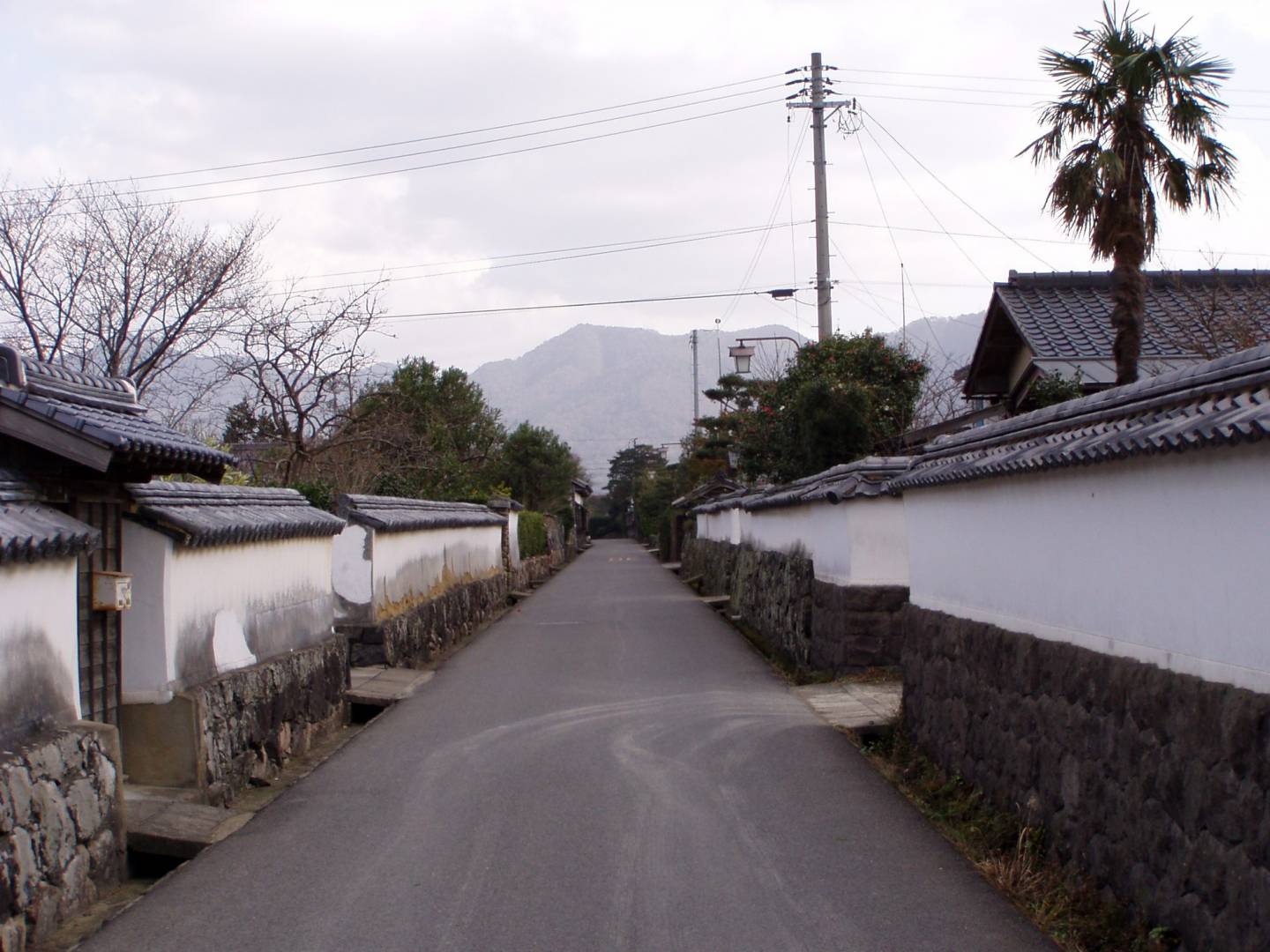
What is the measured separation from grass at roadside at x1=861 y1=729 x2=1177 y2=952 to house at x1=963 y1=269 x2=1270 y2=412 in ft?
32.8

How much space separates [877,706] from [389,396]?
17006 millimetres

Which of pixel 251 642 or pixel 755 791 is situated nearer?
pixel 755 791

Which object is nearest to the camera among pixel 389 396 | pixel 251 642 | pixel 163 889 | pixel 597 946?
pixel 597 946

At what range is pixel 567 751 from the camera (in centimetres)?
1081

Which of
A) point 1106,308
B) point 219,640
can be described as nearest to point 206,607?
point 219,640

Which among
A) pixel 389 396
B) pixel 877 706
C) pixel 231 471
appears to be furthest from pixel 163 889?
pixel 389 396

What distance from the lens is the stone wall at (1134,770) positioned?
185 inches

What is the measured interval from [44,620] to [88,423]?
4.10 feet

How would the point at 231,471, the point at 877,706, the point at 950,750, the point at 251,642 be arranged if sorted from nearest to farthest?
the point at 950,750 → the point at 251,642 → the point at 877,706 → the point at 231,471

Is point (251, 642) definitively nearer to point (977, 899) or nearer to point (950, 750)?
point (950, 750)

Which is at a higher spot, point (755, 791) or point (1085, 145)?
point (1085, 145)

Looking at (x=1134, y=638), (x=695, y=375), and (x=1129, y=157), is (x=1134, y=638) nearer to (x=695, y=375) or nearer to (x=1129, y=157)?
(x=1129, y=157)

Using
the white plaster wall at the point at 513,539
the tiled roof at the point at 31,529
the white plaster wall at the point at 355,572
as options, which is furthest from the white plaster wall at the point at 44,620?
the white plaster wall at the point at 513,539

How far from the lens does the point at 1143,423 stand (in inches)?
234
